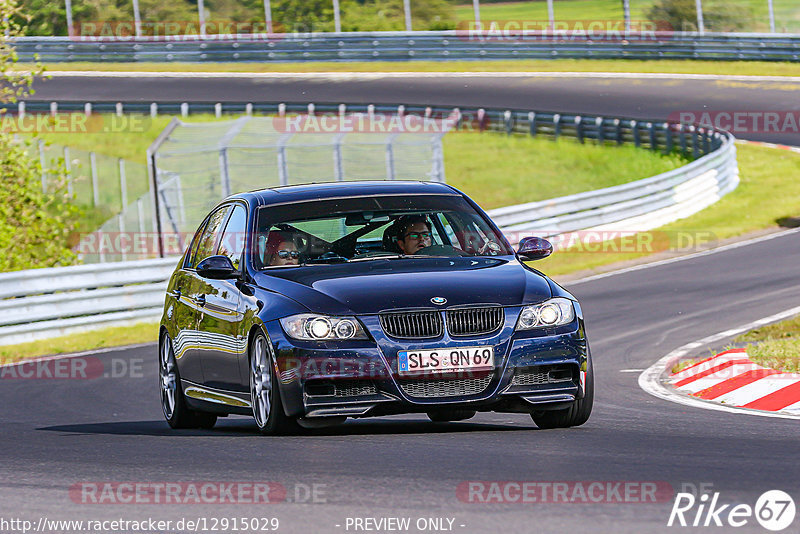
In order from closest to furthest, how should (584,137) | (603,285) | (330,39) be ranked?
1. (603,285)
2. (584,137)
3. (330,39)

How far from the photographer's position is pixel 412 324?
25.9ft

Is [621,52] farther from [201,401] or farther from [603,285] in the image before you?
[201,401]

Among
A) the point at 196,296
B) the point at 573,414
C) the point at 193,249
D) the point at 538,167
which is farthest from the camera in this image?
the point at 538,167

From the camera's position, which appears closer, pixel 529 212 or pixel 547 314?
pixel 547 314

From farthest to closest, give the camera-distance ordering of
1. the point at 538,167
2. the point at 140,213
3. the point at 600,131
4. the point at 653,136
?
the point at 600,131 < the point at 538,167 < the point at 653,136 < the point at 140,213

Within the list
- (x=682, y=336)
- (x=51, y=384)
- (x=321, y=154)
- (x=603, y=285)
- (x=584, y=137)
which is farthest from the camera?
(x=584, y=137)

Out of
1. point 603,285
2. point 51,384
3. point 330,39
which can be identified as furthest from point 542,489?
point 330,39

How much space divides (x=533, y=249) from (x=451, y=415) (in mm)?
1278

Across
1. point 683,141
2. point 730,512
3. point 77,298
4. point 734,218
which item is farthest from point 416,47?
point 730,512

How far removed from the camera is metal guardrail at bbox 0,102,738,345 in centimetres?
1833

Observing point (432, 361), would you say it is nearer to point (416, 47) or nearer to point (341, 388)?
point (341, 388)

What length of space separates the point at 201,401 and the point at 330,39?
4741 cm

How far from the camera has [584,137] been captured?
131ft

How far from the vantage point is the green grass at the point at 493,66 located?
4747 cm
